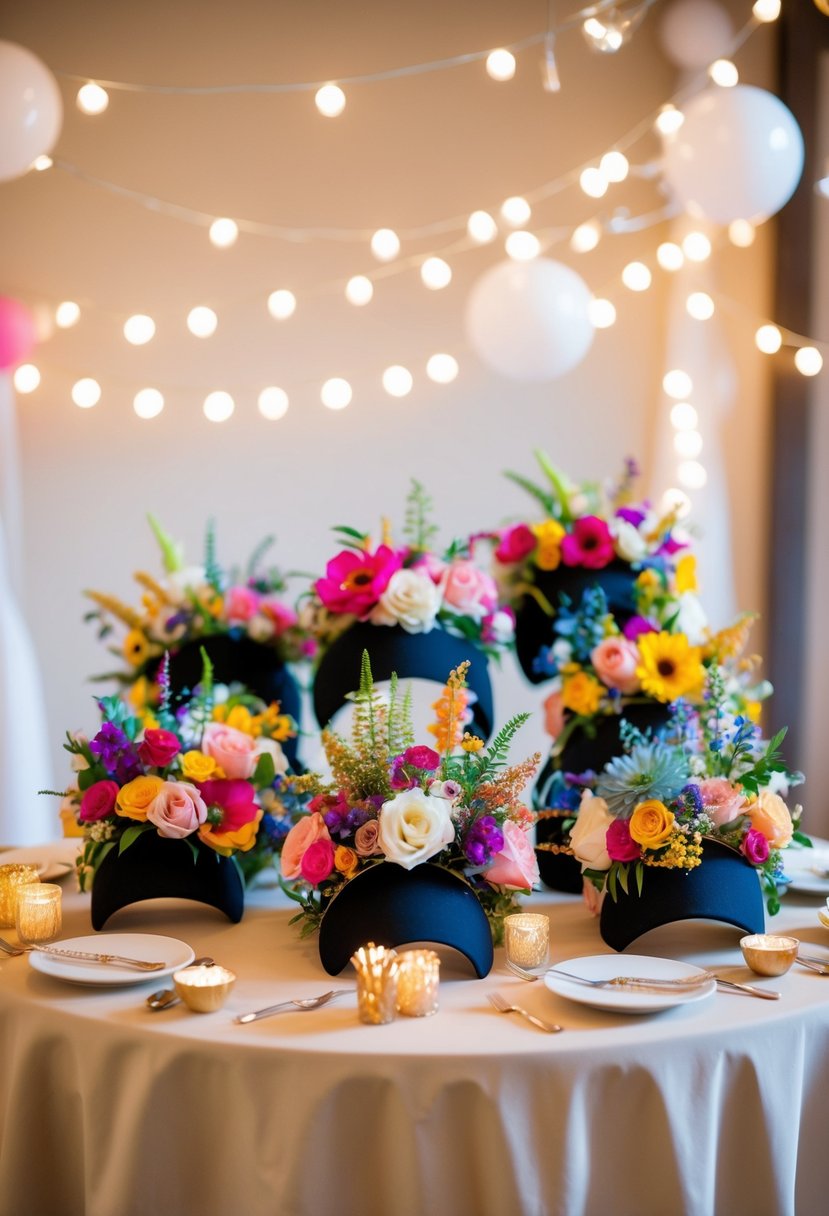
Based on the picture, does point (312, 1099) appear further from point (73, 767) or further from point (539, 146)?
point (539, 146)

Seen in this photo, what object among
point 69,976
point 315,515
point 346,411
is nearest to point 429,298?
point 346,411

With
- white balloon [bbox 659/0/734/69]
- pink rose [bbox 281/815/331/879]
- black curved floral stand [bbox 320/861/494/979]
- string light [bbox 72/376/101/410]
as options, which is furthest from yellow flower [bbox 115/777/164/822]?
white balloon [bbox 659/0/734/69]

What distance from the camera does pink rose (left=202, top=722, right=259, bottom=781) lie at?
1.82m

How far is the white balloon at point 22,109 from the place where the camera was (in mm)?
2645

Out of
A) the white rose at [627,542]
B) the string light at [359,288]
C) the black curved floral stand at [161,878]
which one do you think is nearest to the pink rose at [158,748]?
the black curved floral stand at [161,878]

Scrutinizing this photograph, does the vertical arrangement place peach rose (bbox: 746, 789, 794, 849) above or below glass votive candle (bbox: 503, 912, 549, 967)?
above

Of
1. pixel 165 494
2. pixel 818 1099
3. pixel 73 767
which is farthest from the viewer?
pixel 165 494

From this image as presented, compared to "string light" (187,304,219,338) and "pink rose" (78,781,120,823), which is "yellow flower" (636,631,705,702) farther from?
"string light" (187,304,219,338)

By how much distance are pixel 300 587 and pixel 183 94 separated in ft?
5.53

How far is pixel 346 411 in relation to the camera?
410 centimetres

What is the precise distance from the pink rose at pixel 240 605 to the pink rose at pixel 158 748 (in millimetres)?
577

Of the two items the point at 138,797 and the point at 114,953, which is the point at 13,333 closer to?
the point at 138,797

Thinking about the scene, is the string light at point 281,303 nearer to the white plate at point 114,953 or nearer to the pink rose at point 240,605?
the pink rose at point 240,605

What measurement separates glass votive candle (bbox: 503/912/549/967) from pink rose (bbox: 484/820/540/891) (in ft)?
0.16
